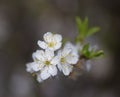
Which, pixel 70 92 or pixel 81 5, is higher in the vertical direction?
pixel 81 5

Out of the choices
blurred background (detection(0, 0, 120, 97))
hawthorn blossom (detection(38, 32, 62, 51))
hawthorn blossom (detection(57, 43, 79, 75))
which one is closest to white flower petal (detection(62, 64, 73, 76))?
hawthorn blossom (detection(57, 43, 79, 75))

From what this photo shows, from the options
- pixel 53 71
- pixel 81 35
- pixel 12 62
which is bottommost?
pixel 53 71

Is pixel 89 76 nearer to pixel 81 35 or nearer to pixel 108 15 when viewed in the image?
pixel 108 15

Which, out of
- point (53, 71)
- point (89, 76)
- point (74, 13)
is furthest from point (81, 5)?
point (53, 71)

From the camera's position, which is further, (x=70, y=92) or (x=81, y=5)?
(x=81, y=5)

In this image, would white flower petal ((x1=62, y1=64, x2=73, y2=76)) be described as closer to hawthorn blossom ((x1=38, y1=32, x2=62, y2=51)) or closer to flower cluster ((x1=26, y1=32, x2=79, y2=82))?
flower cluster ((x1=26, y1=32, x2=79, y2=82))

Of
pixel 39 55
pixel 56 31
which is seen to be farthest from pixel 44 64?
pixel 56 31

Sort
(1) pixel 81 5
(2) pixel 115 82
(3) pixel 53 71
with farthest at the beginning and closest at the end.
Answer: (1) pixel 81 5
(2) pixel 115 82
(3) pixel 53 71
